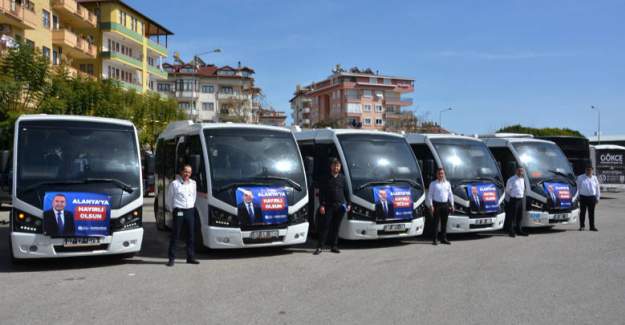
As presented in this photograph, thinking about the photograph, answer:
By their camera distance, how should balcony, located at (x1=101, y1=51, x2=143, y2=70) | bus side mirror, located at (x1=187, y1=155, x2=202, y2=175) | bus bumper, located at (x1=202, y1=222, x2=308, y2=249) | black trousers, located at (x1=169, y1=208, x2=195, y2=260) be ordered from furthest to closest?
balcony, located at (x1=101, y1=51, x2=143, y2=70)
bus side mirror, located at (x1=187, y1=155, x2=202, y2=175)
bus bumper, located at (x1=202, y1=222, x2=308, y2=249)
black trousers, located at (x1=169, y1=208, x2=195, y2=260)

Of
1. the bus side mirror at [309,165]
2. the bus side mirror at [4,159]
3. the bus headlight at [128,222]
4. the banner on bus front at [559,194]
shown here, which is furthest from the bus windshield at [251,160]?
the banner on bus front at [559,194]

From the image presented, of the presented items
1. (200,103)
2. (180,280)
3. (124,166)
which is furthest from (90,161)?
(200,103)

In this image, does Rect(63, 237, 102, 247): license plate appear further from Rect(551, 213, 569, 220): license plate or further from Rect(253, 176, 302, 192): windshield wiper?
Rect(551, 213, 569, 220): license plate

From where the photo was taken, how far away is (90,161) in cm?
1032

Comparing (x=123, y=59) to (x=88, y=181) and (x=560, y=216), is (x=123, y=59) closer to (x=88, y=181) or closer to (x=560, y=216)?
(x=560, y=216)

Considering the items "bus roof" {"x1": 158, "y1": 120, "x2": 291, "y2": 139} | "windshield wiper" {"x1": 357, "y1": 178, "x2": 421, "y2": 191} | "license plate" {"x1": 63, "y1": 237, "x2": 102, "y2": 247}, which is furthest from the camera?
"windshield wiper" {"x1": 357, "y1": 178, "x2": 421, "y2": 191}

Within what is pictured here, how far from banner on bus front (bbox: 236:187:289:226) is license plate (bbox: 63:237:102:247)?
249 centimetres

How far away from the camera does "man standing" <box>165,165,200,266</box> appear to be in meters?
10.6

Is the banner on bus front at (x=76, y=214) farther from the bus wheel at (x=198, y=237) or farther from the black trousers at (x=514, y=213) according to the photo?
the black trousers at (x=514, y=213)

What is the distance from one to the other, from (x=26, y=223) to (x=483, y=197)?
9443mm

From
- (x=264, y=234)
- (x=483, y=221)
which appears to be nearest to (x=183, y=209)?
(x=264, y=234)

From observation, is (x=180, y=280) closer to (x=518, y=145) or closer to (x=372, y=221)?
(x=372, y=221)

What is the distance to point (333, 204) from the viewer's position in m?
12.1

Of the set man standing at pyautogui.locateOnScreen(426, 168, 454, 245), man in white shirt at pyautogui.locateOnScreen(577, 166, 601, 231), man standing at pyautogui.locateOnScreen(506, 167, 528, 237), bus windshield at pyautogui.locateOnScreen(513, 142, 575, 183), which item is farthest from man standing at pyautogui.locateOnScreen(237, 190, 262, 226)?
man in white shirt at pyautogui.locateOnScreen(577, 166, 601, 231)
